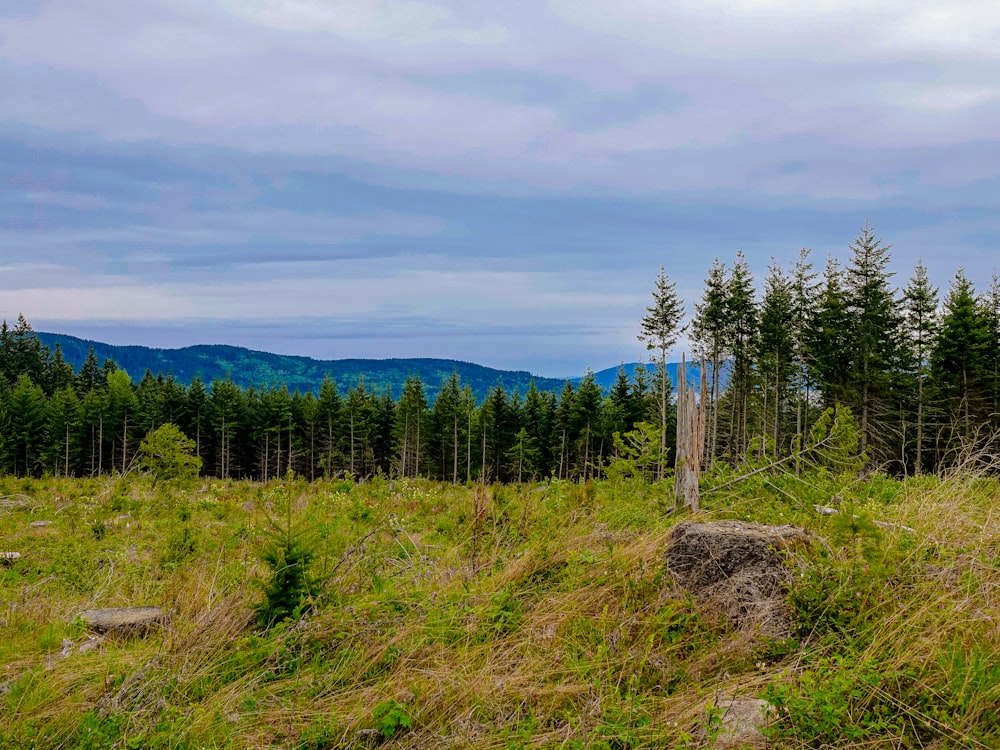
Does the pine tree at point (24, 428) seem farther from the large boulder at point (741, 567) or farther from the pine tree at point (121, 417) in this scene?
the large boulder at point (741, 567)

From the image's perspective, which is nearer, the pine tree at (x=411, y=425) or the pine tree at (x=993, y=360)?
the pine tree at (x=993, y=360)

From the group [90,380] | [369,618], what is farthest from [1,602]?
[90,380]

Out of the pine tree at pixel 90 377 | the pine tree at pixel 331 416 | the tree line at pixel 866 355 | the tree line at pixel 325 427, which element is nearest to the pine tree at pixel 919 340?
the tree line at pixel 866 355

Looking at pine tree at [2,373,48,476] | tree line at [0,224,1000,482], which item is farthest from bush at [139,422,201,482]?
pine tree at [2,373,48,476]

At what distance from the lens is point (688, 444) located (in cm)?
641

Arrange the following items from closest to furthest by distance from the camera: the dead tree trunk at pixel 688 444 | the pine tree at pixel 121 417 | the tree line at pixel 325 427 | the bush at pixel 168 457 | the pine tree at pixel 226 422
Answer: the dead tree trunk at pixel 688 444
the bush at pixel 168 457
the tree line at pixel 325 427
the pine tree at pixel 121 417
the pine tree at pixel 226 422

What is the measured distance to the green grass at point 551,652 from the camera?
10.7ft

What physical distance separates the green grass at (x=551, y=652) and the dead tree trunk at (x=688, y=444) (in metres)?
0.26

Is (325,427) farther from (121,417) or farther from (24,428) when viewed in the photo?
(24,428)

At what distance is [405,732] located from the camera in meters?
3.48

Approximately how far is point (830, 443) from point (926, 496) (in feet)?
4.38

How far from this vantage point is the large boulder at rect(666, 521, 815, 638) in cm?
413

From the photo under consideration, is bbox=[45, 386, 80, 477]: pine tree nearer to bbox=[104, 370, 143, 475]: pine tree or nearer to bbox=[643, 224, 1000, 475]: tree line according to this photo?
bbox=[104, 370, 143, 475]: pine tree

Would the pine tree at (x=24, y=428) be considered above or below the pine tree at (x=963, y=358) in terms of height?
below
